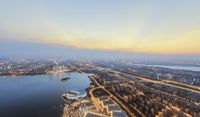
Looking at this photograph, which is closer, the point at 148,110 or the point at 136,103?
the point at 148,110

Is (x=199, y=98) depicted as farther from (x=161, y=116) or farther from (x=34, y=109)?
(x=34, y=109)

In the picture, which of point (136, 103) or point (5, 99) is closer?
point (136, 103)

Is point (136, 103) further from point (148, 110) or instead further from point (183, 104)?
point (183, 104)

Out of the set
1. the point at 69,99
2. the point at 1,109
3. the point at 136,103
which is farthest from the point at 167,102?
the point at 1,109

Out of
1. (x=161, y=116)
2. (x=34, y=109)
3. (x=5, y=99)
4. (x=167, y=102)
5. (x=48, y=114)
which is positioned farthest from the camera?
(x=5, y=99)

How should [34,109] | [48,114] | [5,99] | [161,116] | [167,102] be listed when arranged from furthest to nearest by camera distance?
1. [5,99]
2. [167,102]
3. [34,109]
4. [48,114]
5. [161,116]

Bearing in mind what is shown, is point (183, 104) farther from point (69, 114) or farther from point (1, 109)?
point (1, 109)

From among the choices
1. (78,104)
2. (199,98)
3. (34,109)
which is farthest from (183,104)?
(34,109)

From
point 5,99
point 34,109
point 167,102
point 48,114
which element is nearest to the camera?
point 48,114
